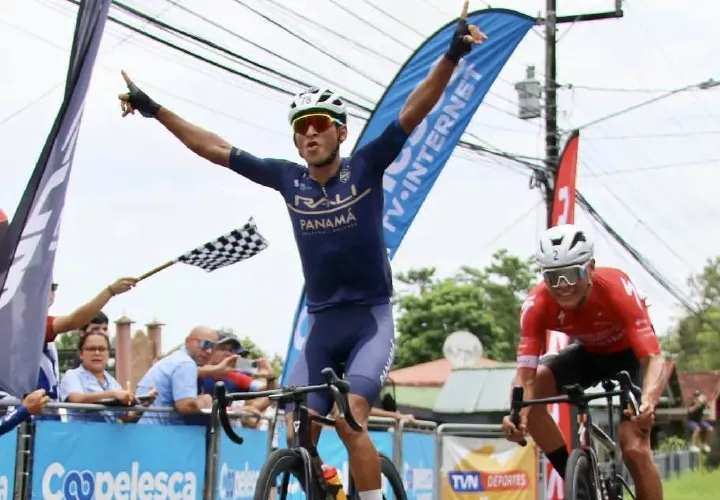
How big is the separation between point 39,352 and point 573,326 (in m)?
3.34

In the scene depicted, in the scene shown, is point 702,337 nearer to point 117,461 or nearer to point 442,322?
point 442,322

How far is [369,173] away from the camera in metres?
6.49

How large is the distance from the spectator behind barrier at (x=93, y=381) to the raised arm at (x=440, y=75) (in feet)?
9.68

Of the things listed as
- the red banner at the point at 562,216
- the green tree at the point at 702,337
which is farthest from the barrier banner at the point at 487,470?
the green tree at the point at 702,337

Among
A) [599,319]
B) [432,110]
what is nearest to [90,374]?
[599,319]

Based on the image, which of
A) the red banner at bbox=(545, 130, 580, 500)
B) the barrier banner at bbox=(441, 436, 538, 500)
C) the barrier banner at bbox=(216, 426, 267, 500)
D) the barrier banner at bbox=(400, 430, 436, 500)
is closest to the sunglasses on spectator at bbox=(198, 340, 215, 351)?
the barrier banner at bbox=(216, 426, 267, 500)

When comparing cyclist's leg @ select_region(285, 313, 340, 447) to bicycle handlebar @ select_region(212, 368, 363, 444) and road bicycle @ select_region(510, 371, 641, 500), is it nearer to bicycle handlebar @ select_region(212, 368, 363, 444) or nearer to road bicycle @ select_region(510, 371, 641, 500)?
bicycle handlebar @ select_region(212, 368, 363, 444)

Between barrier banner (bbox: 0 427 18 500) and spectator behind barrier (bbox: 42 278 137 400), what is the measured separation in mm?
505

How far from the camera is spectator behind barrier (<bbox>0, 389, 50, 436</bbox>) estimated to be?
683cm

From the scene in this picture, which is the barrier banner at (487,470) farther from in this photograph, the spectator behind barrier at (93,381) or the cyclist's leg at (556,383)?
the spectator behind barrier at (93,381)

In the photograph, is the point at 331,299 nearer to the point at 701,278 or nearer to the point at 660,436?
the point at 660,436

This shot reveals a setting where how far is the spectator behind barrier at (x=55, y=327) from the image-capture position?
769cm

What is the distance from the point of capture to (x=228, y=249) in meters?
9.62

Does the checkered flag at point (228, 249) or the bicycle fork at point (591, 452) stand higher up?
the checkered flag at point (228, 249)
